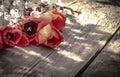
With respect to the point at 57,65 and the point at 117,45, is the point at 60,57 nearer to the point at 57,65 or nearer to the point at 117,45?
the point at 57,65

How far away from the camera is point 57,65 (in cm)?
187

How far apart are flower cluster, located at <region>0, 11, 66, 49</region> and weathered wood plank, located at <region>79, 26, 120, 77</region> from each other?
292mm

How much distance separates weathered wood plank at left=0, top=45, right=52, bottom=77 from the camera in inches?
70.7

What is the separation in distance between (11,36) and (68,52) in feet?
1.25

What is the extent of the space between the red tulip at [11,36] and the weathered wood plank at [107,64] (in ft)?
1.55

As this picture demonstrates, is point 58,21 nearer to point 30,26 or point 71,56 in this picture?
point 30,26

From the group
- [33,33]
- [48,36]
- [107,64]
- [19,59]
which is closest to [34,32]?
[33,33]

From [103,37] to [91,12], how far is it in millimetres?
378

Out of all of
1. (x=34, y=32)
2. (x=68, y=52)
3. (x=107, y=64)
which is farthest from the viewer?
(x=34, y=32)

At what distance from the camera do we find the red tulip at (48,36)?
204 centimetres

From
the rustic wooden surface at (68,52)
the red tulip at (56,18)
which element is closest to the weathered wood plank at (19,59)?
the rustic wooden surface at (68,52)

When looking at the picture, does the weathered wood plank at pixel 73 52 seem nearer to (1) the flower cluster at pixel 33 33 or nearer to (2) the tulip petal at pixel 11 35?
(1) the flower cluster at pixel 33 33

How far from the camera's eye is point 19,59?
6.27 feet

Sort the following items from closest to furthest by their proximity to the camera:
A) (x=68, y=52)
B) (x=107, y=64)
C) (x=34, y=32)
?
(x=107, y=64)
(x=68, y=52)
(x=34, y=32)
